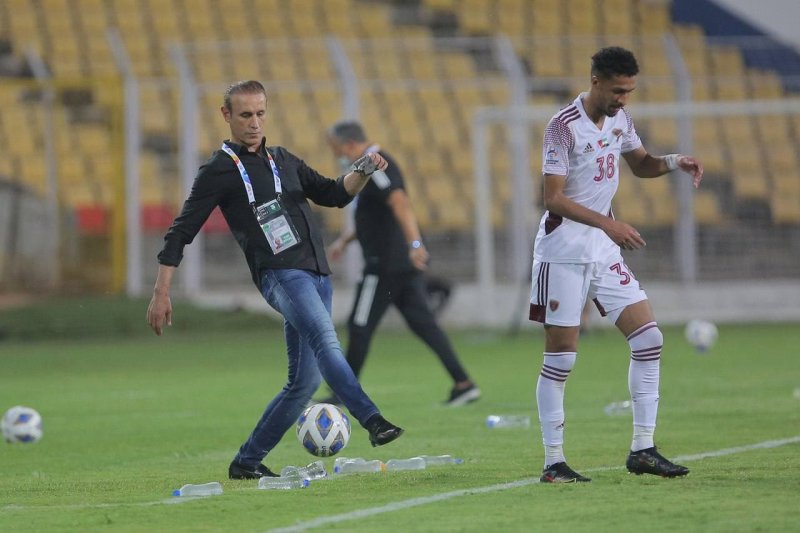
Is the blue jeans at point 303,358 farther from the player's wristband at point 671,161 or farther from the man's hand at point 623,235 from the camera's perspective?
the player's wristband at point 671,161

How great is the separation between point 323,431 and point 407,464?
63 cm

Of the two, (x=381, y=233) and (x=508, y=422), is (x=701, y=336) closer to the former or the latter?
(x=381, y=233)

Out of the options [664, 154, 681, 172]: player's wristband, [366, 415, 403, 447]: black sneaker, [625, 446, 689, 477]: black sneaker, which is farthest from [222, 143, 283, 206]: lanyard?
[625, 446, 689, 477]: black sneaker

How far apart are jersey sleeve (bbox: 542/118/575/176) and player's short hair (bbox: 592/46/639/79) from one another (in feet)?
1.02

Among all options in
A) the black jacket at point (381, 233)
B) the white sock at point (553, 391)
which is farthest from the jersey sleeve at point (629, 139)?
the black jacket at point (381, 233)

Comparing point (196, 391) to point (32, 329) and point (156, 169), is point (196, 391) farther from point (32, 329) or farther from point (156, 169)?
Result: point (156, 169)

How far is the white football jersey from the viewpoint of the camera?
7.38 metres

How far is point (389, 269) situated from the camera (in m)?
11.9

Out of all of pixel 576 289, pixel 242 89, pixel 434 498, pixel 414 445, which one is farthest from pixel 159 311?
pixel 414 445

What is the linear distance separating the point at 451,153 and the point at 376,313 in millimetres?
12665

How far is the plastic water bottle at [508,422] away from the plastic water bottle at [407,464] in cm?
220

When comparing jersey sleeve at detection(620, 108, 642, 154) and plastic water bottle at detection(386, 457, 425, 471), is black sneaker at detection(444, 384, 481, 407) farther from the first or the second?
jersey sleeve at detection(620, 108, 642, 154)

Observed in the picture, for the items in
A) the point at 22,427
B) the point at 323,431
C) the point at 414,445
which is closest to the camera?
the point at 323,431

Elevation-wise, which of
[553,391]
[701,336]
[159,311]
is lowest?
[553,391]
